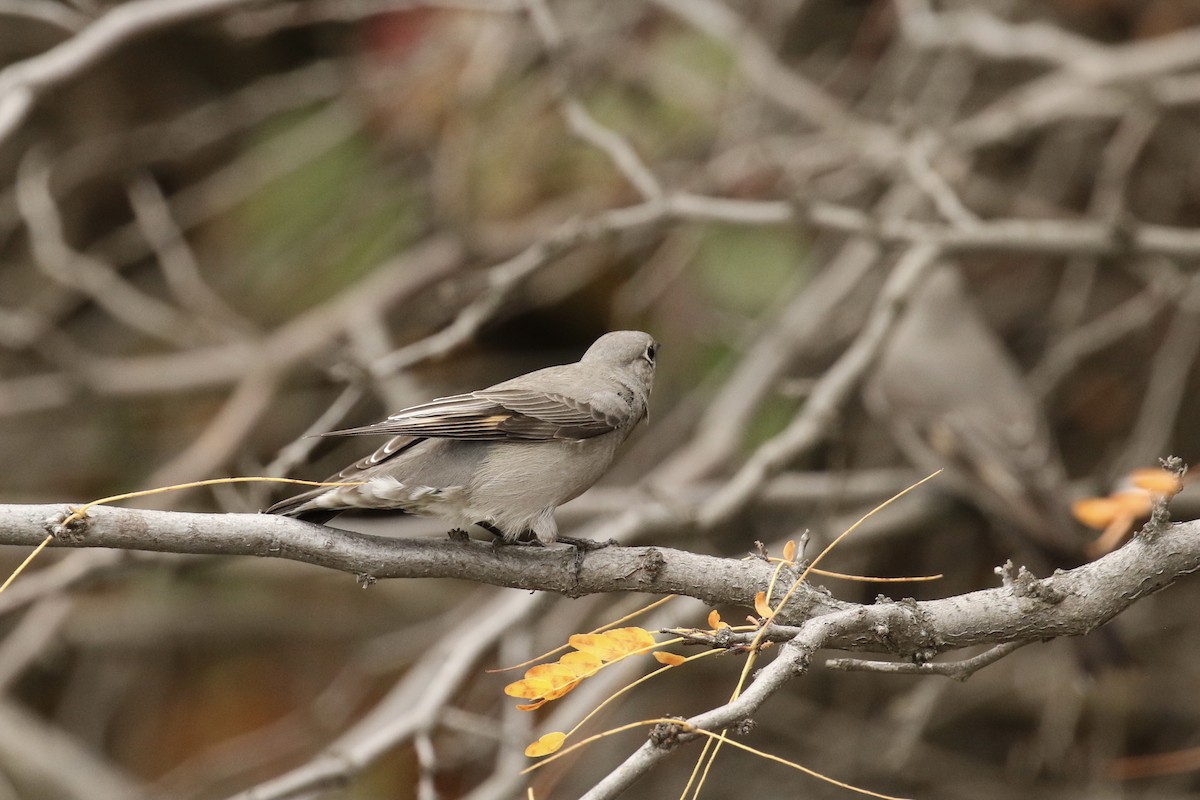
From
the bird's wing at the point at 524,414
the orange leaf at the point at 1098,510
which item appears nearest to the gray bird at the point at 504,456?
the bird's wing at the point at 524,414

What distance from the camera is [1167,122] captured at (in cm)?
743

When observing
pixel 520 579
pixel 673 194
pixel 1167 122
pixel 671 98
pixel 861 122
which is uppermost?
pixel 1167 122

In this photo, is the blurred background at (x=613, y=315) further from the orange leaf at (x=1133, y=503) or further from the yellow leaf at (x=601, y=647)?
the yellow leaf at (x=601, y=647)

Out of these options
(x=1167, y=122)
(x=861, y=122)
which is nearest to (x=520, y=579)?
(x=861, y=122)

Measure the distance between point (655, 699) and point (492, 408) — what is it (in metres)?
4.23

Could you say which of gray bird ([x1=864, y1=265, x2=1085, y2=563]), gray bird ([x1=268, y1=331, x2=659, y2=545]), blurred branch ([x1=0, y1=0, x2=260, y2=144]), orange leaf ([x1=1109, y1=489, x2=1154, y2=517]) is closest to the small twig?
orange leaf ([x1=1109, y1=489, x2=1154, y2=517])

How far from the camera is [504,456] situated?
3270 millimetres

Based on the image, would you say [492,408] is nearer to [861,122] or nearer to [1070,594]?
→ [1070,594]

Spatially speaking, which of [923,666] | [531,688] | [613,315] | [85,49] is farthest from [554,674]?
[613,315]

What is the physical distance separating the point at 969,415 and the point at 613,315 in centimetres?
239

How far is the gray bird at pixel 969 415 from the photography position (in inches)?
243

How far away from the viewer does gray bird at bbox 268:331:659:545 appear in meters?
3.12

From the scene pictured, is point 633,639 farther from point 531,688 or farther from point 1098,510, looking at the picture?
point 1098,510

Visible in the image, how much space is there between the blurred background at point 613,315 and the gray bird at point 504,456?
8.08 ft
